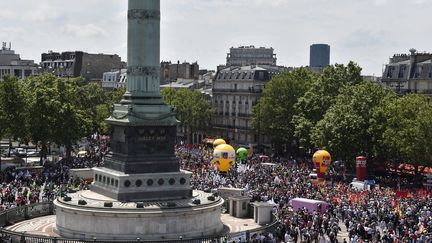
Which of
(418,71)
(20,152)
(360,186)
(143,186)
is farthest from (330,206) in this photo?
(20,152)

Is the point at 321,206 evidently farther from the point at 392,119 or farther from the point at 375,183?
the point at 392,119

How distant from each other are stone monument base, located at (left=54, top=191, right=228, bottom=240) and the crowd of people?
400 centimetres

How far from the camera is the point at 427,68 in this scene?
99.2 metres

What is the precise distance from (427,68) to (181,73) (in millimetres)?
77669

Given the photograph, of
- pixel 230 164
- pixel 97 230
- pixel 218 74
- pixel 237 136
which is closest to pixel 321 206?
pixel 97 230

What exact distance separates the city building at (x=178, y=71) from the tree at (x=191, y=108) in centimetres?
3193

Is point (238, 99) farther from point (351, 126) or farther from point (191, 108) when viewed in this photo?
point (351, 126)

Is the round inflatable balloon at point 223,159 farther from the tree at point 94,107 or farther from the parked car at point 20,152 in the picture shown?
the parked car at point 20,152

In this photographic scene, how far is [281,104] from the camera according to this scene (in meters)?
102

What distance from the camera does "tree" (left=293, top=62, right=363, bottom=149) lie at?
88500mm

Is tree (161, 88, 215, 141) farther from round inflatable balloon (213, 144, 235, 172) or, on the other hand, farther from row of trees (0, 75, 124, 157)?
round inflatable balloon (213, 144, 235, 172)

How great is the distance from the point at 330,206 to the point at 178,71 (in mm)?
117272

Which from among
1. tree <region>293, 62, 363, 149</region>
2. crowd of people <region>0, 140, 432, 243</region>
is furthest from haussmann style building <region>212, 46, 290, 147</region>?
crowd of people <region>0, 140, 432, 243</region>

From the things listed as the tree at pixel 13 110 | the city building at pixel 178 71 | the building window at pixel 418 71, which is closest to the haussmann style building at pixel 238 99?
the building window at pixel 418 71
